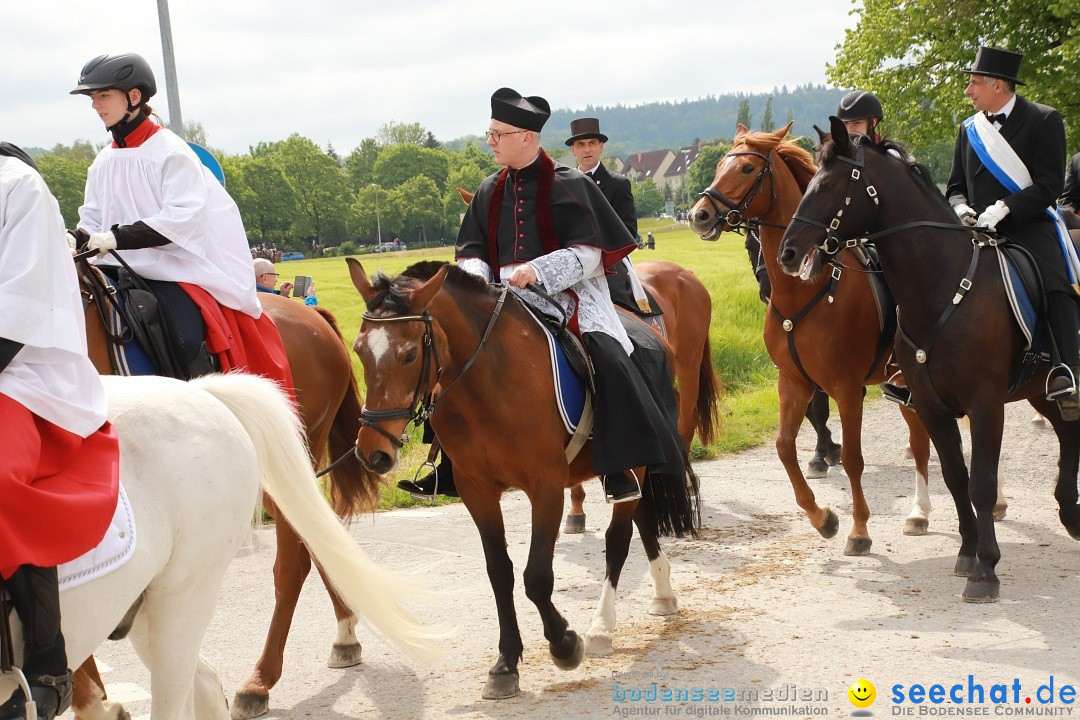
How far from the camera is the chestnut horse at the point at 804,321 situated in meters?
8.19

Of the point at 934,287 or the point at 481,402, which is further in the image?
the point at 934,287

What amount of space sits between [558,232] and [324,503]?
2.38 m

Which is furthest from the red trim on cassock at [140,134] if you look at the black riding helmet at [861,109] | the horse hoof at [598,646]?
the black riding helmet at [861,109]

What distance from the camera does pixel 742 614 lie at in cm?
654

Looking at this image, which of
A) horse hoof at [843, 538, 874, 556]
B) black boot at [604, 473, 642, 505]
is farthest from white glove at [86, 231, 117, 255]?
horse hoof at [843, 538, 874, 556]

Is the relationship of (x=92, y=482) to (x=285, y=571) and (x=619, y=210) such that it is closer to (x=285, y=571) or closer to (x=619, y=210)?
(x=285, y=571)

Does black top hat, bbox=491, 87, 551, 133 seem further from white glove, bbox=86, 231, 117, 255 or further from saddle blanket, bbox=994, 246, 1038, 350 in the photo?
saddle blanket, bbox=994, 246, 1038, 350

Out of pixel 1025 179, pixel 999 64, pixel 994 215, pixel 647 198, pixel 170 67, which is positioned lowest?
pixel 647 198

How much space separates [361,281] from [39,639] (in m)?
2.42

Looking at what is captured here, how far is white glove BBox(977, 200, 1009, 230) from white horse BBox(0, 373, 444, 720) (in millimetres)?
4772

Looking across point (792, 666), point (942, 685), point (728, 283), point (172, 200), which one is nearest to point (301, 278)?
point (172, 200)

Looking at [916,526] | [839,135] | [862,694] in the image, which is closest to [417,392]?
[862,694]

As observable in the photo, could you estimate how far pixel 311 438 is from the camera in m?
6.81

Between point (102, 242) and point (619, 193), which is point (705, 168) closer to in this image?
point (619, 193)
